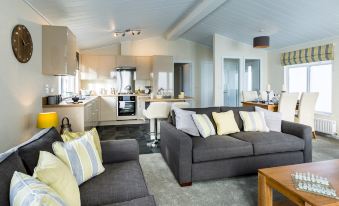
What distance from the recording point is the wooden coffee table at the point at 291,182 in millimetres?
1408

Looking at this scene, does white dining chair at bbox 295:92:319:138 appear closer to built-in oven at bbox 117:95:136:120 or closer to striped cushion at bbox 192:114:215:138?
striped cushion at bbox 192:114:215:138

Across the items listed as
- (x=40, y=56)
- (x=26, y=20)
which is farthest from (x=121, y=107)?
(x=26, y=20)

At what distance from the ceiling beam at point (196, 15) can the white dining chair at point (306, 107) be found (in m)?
2.60

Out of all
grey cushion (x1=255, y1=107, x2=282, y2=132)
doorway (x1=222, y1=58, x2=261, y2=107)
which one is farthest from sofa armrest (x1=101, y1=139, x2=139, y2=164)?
doorway (x1=222, y1=58, x2=261, y2=107)

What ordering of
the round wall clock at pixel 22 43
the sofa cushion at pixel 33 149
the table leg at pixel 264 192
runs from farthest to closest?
the round wall clock at pixel 22 43 → the table leg at pixel 264 192 → the sofa cushion at pixel 33 149

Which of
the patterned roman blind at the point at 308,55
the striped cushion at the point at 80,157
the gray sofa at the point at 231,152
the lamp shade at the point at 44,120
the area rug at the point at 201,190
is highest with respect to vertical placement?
the patterned roman blind at the point at 308,55

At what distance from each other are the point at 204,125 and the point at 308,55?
159 inches

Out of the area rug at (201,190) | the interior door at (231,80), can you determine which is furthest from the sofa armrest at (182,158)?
the interior door at (231,80)

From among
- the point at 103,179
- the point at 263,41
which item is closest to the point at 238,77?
the point at 263,41

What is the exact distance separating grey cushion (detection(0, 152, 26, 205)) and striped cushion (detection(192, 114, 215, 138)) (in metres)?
2.11

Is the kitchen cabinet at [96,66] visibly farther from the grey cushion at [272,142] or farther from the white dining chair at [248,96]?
the grey cushion at [272,142]

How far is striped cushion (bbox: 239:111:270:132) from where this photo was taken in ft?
10.3

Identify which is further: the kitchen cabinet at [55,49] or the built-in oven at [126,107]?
the built-in oven at [126,107]

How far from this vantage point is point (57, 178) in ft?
3.72
